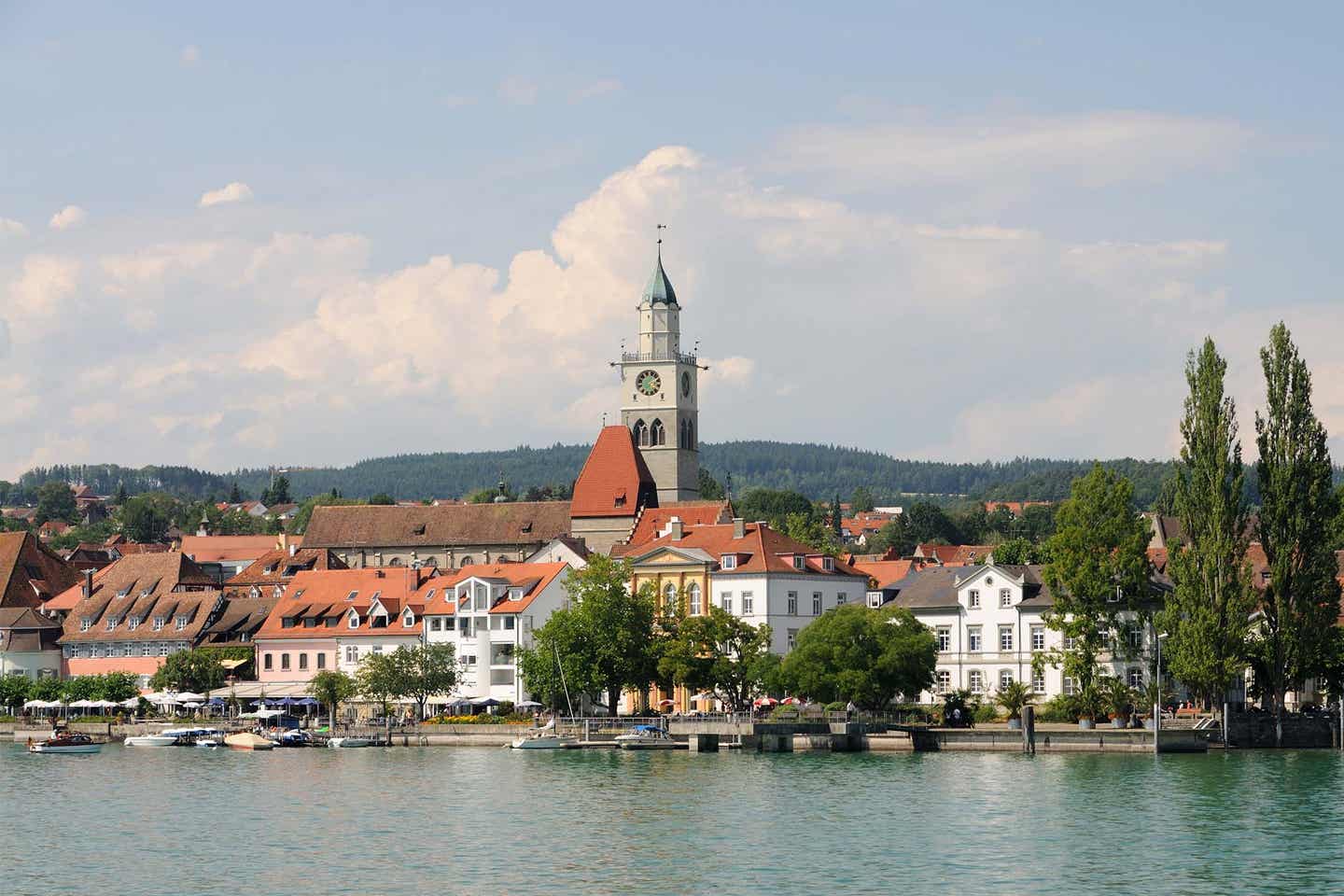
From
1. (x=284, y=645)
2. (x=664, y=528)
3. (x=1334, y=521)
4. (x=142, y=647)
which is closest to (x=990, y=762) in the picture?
(x=1334, y=521)

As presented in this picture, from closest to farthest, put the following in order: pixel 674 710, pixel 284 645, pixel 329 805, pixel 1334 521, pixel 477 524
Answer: pixel 329 805, pixel 1334 521, pixel 674 710, pixel 284 645, pixel 477 524

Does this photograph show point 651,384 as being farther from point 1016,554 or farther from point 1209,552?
point 1209,552

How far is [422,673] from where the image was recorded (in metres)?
116

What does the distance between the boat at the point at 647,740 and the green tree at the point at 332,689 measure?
21895mm

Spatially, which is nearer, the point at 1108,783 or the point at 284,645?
the point at 1108,783

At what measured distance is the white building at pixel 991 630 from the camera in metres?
104

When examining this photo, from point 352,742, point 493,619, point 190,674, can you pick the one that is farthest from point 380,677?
point 190,674

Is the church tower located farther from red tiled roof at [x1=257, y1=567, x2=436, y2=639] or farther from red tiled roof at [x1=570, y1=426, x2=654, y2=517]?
red tiled roof at [x1=257, y1=567, x2=436, y2=639]

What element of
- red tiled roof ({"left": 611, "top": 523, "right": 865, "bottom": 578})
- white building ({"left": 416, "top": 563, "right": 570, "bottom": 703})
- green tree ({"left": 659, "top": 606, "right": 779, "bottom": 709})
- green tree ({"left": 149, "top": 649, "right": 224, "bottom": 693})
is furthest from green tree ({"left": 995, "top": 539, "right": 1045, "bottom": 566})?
green tree ({"left": 149, "top": 649, "right": 224, "bottom": 693})

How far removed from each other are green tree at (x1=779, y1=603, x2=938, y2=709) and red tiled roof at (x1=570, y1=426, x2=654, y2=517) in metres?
52.9

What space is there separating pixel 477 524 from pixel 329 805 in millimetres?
86978

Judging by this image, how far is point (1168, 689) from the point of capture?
98.2m

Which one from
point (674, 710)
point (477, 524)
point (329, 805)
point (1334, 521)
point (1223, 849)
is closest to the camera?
point (1223, 849)

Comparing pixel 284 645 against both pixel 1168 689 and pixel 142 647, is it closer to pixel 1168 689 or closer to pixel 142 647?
pixel 142 647
